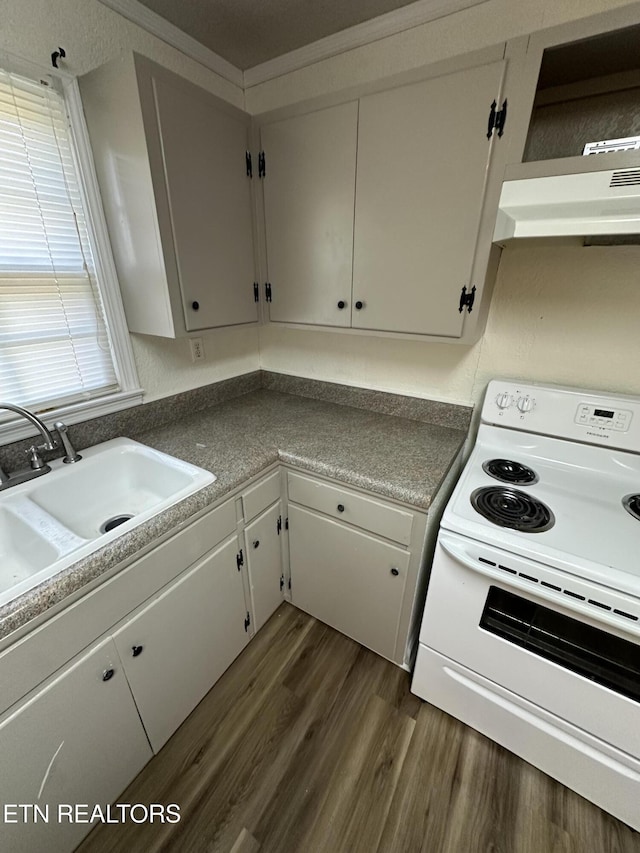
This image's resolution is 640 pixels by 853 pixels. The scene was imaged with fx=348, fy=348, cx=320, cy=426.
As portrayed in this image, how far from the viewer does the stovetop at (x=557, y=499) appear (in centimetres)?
89

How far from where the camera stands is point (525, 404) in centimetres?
133

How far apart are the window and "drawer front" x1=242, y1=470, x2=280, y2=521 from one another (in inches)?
27.4

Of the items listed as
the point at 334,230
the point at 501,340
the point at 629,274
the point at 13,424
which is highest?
the point at 334,230

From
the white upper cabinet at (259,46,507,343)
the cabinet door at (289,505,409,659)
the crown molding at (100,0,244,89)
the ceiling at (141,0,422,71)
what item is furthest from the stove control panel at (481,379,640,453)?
the crown molding at (100,0,244,89)

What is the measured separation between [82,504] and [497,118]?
5.90ft

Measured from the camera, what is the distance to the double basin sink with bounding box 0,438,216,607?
0.90 m

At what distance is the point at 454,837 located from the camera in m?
1.03

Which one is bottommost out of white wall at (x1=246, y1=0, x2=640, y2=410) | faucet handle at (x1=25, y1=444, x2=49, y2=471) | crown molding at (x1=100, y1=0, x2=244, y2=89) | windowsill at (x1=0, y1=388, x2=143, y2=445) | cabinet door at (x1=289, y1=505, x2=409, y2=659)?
cabinet door at (x1=289, y1=505, x2=409, y2=659)

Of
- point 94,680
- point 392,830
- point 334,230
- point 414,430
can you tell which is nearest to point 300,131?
point 334,230

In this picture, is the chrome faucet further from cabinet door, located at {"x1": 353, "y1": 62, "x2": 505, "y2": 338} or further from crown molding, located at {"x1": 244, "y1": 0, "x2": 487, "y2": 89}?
crown molding, located at {"x1": 244, "y1": 0, "x2": 487, "y2": 89}

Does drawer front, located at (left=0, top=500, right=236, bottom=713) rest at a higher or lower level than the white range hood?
lower

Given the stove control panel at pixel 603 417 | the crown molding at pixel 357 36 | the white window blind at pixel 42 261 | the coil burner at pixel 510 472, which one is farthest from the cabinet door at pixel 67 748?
the crown molding at pixel 357 36

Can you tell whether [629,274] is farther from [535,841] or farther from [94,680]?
[94,680]

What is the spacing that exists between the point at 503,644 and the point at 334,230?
154cm
